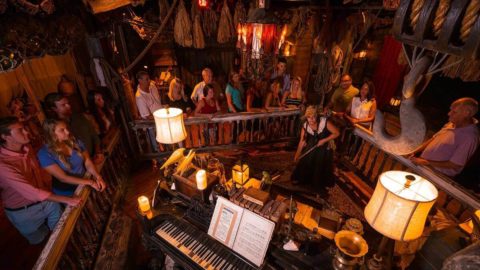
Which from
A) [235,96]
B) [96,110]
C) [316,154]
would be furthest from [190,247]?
[235,96]

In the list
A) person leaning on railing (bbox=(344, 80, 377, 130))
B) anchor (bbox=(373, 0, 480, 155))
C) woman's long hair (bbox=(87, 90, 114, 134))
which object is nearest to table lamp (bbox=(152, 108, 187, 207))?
woman's long hair (bbox=(87, 90, 114, 134))

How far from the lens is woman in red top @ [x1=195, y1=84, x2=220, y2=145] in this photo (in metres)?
5.52

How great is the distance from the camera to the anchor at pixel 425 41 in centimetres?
117

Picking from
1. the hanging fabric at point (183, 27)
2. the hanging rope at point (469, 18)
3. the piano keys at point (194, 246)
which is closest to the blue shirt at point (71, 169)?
the piano keys at point (194, 246)

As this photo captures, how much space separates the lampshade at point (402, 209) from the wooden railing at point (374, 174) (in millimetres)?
1529

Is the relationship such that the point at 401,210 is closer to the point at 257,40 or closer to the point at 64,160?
Result: the point at 257,40

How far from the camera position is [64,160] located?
2.94m

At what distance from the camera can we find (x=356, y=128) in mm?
4797

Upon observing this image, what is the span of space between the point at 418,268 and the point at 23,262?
5773mm

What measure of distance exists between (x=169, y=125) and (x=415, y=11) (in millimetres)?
3203

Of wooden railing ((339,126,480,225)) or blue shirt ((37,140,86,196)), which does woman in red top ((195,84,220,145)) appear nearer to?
blue shirt ((37,140,86,196))

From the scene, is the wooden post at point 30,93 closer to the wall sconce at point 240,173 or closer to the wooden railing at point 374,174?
the wall sconce at point 240,173

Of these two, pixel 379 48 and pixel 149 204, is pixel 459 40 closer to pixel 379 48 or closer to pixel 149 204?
pixel 149 204

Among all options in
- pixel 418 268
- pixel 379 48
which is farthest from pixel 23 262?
pixel 379 48
